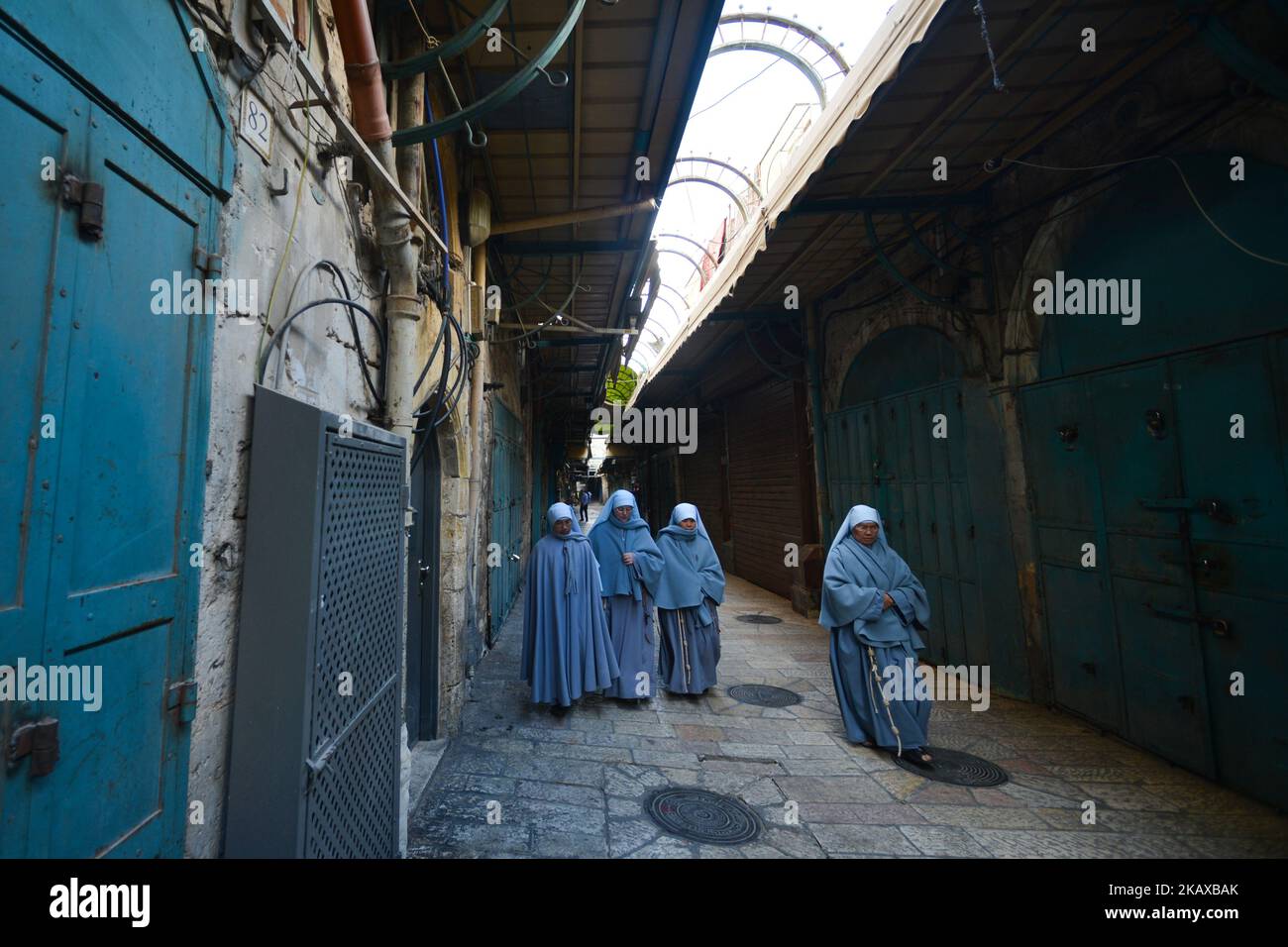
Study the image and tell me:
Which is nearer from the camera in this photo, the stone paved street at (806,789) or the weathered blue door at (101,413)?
the weathered blue door at (101,413)

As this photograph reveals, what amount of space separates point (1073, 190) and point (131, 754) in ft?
19.8

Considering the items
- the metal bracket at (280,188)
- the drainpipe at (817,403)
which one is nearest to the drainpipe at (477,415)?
the metal bracket at (280,188)

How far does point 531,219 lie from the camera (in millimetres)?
4445

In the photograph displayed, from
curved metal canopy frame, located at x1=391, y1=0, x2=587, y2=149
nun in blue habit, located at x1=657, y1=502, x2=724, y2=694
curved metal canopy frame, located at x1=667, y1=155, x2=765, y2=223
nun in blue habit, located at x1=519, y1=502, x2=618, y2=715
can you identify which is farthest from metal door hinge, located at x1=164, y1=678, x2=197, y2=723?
curved metal canopy frame, located at x1=667, y1=155, x2=765, y2=223

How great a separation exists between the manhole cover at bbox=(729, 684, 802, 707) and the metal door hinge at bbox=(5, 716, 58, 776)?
15.2ft

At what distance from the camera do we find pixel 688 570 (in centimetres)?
518

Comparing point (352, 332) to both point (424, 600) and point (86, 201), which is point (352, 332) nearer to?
point (86, 201)

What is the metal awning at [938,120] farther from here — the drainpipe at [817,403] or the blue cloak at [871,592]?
the blue cloak at [871,592]

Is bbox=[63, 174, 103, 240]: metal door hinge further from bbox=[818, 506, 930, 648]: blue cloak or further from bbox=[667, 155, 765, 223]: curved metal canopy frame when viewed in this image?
bbox=[667, 155, 765, 223]: curved metal canopy frame

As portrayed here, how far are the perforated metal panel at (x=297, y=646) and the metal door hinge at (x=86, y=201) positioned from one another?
598 millimetres

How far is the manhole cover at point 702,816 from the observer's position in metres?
2.83

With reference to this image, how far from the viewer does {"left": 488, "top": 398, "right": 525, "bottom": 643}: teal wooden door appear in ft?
20.6
